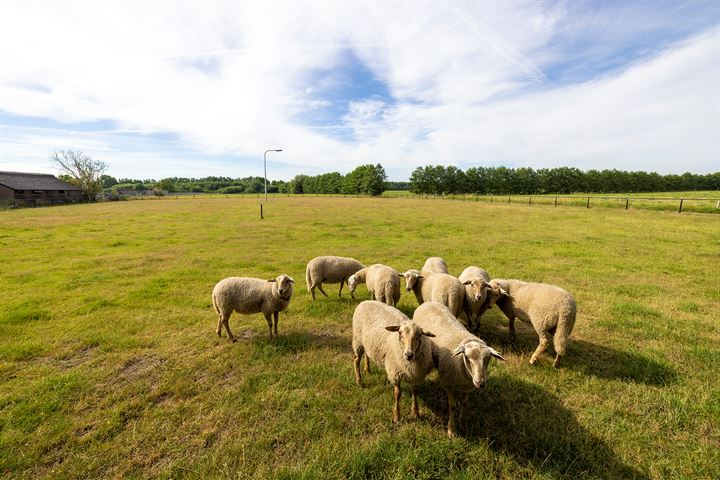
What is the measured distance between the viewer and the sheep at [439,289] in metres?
6.75

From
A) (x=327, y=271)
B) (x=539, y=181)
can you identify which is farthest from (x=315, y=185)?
(x=327, y=271)

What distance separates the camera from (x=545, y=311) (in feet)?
19.3

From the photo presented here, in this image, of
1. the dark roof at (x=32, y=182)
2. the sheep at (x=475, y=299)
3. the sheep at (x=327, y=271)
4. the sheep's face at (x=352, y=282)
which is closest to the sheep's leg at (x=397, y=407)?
the sheep at (x=475, y=299)

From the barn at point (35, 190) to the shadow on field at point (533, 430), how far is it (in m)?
75.9

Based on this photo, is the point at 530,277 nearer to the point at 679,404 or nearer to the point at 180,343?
the point at 679,404

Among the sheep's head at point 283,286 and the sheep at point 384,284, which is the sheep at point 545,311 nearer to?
the sheep at point 384,284

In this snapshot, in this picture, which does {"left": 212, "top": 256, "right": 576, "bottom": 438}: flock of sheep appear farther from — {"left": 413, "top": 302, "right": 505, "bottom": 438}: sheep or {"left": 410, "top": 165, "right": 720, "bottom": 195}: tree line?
{"left": 410, "top": 165, "right": 720, "bottom": 195}: tree line

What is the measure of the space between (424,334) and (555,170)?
147189 millimetres

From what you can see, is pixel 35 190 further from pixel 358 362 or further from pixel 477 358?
pixel 477 358

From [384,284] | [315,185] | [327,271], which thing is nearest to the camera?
[384,284]

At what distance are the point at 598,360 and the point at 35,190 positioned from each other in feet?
295

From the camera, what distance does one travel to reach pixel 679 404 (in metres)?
4.61

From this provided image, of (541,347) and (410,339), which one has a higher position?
(410,339)

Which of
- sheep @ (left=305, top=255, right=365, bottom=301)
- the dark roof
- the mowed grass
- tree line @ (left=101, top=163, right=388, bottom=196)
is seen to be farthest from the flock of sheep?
tree line @ (left=101, top=163, right=388, bottom=196)
